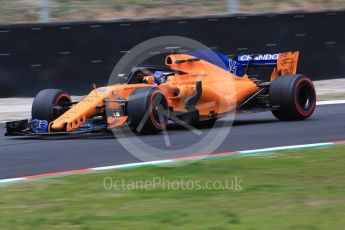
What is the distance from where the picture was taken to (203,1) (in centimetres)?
1845

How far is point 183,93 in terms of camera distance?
1119cm

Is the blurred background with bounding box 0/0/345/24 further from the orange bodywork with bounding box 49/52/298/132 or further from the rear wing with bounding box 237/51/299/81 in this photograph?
the orange bodywork with bounding box 49/52/298/132

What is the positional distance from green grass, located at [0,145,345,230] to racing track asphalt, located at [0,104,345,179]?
0.89 meters

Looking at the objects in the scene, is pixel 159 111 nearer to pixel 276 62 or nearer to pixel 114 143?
pixel 114 143

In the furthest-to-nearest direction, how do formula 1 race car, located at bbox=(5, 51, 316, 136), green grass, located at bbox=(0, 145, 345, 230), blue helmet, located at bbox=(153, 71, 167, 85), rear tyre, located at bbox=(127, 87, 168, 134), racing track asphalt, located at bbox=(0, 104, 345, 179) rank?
blue helmet, located at bbox=(153, 71, 167, 85) → formula 1 race car, located at bbox=(5, 51, 316, 136) → rear tyre, located at bbox=(127, 87, 168, 134) → racing track asphalt, located at bbox=(0, 104, 345, 179) → green grass, located at bbox=(0, 145, 345, 230)

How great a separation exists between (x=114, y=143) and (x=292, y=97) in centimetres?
302

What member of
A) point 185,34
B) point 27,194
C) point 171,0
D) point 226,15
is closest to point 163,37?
point 185,34

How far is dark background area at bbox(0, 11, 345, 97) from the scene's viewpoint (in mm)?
14914

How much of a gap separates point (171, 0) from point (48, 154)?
385 inches

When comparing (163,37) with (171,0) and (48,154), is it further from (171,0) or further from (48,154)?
(48,154)

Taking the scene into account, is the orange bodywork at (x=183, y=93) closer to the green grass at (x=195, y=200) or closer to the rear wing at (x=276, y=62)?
the rear wing at (x=276, y=62)

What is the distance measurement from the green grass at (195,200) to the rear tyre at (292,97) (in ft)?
10.6

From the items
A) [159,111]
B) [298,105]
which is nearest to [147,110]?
Result: [159,111]

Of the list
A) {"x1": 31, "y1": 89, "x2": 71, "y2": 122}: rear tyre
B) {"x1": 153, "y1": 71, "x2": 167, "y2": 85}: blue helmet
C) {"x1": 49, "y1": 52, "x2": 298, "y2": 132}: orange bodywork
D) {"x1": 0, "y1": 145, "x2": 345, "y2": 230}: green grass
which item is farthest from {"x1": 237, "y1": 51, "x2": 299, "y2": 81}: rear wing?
{"x1": 0, "y1": 145, "x2": 345, "y2": 230}: green grass
